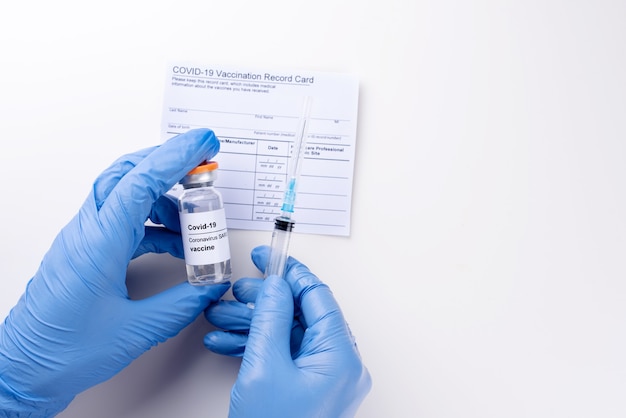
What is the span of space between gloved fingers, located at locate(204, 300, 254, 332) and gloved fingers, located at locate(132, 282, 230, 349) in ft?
0.11

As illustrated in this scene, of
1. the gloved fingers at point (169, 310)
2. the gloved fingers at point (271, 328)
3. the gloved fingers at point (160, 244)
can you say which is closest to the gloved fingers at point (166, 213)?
the gloved fingers at point (160, 244)

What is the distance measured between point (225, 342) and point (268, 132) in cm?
42

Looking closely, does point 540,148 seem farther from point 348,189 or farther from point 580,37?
point 348,189

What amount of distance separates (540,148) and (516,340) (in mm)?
401

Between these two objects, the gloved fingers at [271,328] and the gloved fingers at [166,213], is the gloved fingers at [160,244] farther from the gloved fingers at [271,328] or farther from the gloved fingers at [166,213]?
the gloved fingers at [271,328]

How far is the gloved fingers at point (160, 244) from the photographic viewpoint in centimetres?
98

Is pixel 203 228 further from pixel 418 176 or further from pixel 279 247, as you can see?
pixel 418 176

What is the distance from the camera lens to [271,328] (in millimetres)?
848

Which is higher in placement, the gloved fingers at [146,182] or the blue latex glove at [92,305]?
the gloved fingers at [146,182]

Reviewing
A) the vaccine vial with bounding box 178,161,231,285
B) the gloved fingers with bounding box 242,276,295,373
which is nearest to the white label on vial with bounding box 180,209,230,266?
the vaccine vial with bounding box 178,161,231,285

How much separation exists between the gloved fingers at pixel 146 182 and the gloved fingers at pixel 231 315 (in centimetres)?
20

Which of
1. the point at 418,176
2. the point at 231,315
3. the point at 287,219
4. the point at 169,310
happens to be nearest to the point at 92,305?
the point at 169,310

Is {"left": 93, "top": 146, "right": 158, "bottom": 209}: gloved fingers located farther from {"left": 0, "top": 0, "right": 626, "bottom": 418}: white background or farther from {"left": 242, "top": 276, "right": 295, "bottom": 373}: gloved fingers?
{"left": 242, "top": 276, "right": 295, "bottom": 373}: gloved fingers

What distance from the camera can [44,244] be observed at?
40.8 inches
